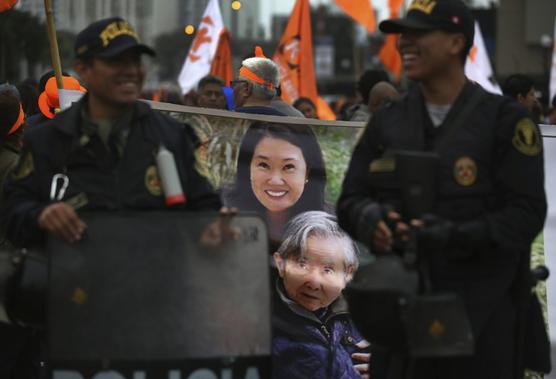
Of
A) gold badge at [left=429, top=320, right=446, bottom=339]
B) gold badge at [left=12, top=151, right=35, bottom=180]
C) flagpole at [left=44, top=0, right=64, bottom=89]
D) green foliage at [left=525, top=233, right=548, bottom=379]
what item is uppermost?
flagpole at [left=44, top=0, right=64, bottom=89]

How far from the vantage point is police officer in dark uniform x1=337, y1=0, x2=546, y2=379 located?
17.7 ft

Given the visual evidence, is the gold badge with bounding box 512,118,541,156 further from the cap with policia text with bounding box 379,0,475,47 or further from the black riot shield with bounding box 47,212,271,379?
the black riot shield with bounding box 47,212,271,379

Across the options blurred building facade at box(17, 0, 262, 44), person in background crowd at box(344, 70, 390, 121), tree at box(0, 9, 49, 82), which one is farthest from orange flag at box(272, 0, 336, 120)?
blurred building facade at box(17, 0, 262, 44)

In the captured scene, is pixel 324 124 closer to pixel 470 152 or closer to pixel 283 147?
pixel 283 147

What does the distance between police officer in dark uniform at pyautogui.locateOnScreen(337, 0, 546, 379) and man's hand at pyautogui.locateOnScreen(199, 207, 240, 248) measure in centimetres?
46

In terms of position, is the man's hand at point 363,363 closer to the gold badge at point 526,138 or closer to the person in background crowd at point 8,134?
the person in background crowd at point 8,134

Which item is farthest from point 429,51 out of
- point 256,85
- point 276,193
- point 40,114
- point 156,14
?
point 156,14

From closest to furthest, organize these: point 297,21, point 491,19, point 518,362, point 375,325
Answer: point 375,325 → point 518,362 → point 297,21 → point 491,19

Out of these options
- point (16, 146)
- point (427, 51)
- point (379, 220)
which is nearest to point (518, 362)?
point (379, 220)

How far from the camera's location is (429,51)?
5.56 m

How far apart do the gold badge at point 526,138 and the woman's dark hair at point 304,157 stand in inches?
92.2

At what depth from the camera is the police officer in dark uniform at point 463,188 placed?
5383 millimetres

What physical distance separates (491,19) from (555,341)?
65.8m

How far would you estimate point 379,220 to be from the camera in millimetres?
5301
